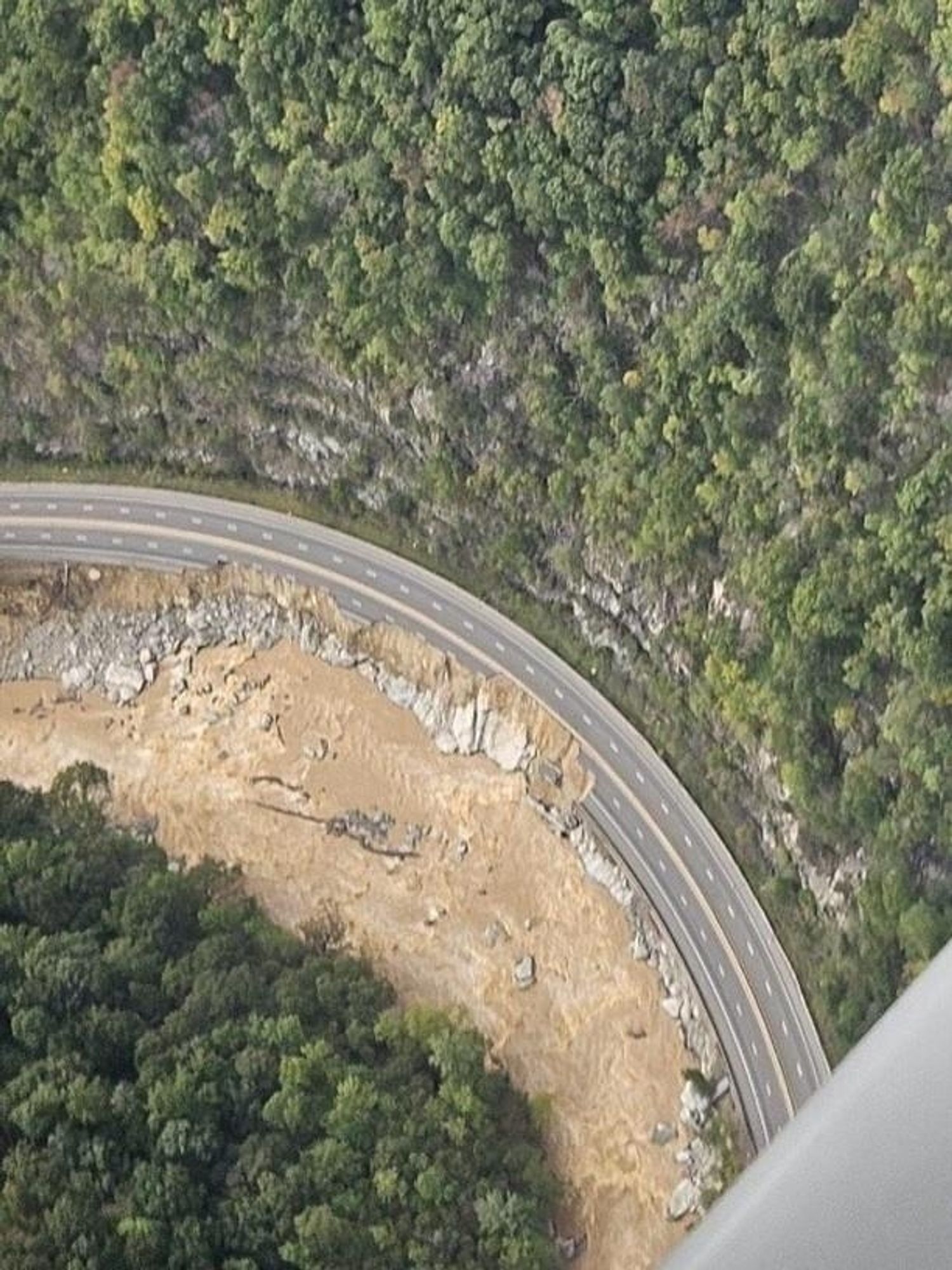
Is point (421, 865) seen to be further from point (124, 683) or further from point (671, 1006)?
point (124, 683)

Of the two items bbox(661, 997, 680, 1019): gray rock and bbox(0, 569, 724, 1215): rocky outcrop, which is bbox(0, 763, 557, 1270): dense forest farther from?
bbox(661, 997, 680, 1019): gray rock

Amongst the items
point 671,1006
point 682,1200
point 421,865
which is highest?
point 421,865

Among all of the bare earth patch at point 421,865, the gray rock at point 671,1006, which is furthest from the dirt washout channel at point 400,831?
A: the gray rock at point 671,1006

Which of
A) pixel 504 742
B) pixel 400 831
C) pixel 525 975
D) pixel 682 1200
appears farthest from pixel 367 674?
pixel 682 1200

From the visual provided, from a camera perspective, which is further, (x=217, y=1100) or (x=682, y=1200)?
(x=682, y=1200)

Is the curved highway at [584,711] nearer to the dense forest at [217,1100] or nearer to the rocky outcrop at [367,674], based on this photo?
the rocky outcrop at [367,674]
